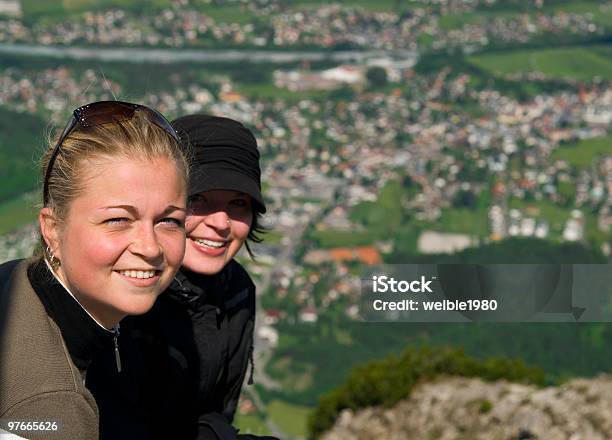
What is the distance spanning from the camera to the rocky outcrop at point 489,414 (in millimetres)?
3469

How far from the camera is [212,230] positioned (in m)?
1.77

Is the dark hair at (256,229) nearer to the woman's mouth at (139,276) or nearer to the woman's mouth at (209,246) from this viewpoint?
the woman's mouth at (209,246)

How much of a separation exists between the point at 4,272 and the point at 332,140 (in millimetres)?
38279

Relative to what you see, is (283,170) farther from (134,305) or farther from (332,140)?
(134,305)

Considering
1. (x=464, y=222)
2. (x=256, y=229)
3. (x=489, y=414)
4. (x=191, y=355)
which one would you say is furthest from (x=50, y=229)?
(x=464, y=222)

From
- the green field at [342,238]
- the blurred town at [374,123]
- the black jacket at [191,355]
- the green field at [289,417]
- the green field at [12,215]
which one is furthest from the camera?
the green field at [342,238]

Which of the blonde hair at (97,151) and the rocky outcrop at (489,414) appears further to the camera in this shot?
the rocky outcrop at (489,414)

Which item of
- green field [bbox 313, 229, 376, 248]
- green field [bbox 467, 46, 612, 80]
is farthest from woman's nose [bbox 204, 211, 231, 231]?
green field [bbox 467, 46, 612, 80]

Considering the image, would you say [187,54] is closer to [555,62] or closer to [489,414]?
[555,62]

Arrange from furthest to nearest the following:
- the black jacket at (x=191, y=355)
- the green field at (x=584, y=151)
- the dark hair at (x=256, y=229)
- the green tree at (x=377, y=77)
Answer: the green tree at (x=377, y=77), the green field at (x=584, y=151), the dark hair at (x=256, y=229), the black jacket at (x=191, y=355)

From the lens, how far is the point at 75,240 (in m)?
1.07

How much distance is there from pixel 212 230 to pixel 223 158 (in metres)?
0.13

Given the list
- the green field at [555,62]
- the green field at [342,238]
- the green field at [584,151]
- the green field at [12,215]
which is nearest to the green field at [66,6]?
the green field at [555,62]

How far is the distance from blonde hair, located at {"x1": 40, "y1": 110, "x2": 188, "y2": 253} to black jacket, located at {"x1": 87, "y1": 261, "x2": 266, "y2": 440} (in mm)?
305
